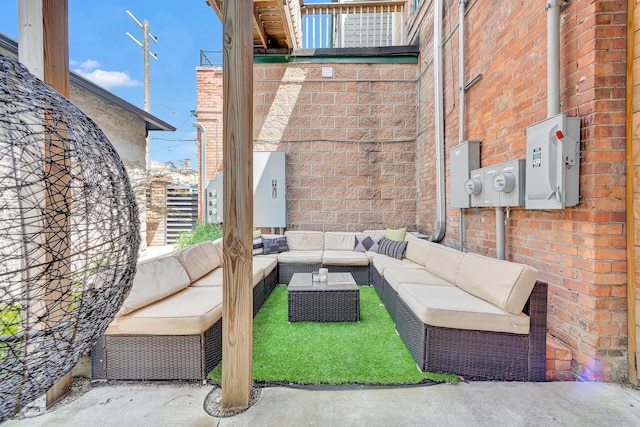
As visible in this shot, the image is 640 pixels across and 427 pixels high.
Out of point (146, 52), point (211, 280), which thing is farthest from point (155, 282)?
point (146, 52)

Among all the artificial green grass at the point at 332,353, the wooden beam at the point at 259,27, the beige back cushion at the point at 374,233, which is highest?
the wooden beam at the point at 259,27

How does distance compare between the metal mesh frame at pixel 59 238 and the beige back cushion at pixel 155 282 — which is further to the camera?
the beige back cushion at pixel 155 282

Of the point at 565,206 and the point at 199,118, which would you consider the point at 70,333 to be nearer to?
the point at 565,206

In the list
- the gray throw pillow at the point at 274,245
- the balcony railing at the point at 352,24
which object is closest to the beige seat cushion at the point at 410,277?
the gray throw pillow at the point at 274,245

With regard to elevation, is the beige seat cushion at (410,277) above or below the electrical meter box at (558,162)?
below

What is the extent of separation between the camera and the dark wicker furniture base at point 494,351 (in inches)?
75.8

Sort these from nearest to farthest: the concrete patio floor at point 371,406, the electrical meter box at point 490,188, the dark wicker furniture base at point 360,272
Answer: the concrete patio floor at point 371,406 < the electrical meter box at point 490,188 < the dark wicker furniture base at point 360,272

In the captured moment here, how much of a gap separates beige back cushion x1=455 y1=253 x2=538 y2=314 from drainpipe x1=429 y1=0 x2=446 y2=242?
1.59 metres

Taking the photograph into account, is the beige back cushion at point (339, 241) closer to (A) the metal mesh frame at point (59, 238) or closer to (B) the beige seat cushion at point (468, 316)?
(B) the beige seat cushion at point (468, 316)

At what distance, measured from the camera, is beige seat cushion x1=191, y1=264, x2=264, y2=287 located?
276 cm

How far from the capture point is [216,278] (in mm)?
2953

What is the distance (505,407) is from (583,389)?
0.57 metres

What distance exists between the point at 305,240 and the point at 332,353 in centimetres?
256

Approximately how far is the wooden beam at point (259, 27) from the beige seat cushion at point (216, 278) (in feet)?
11.3
